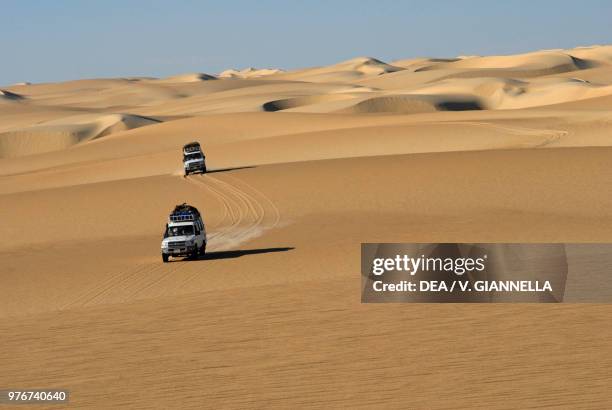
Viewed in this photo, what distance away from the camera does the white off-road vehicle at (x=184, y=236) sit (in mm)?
27781

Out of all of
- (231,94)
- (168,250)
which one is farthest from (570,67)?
(168,250)

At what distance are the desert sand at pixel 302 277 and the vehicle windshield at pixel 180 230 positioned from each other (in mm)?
788

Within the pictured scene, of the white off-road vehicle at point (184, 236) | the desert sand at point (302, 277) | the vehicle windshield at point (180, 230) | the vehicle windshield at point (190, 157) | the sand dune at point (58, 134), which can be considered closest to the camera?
the desert sand at point (302, 277)

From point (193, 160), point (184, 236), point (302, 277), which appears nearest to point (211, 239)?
point (184, 236)

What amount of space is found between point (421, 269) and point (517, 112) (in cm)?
6653

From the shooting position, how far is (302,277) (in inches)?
952

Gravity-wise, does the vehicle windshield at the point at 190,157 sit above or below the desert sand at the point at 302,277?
above

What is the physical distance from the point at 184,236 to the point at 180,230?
1.19 feet

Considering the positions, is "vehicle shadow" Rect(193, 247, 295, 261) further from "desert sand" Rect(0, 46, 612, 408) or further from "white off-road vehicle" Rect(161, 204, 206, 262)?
"white off-road vehicle" Rect(161, 204, 206, 262)

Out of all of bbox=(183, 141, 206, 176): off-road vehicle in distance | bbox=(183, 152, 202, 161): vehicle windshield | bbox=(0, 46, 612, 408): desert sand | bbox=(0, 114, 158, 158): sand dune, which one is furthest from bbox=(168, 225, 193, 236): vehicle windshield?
bbox=(0, 114, 158, 158): sand dune

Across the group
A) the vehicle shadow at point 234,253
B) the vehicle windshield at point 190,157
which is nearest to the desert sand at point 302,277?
the vehicle shadow at point 234,253

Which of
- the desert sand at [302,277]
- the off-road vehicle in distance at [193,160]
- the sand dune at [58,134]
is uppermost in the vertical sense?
the sand dune at [58,134]

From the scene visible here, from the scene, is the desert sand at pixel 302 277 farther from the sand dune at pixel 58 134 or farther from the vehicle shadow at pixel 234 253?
the sand dune at pixel 58 134

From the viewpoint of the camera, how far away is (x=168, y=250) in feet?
91.2
